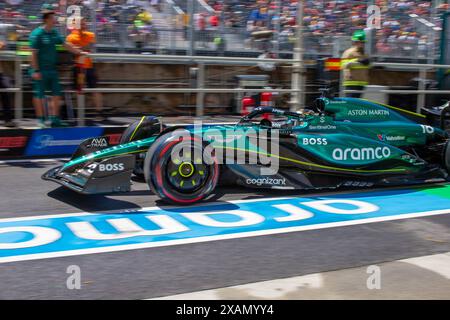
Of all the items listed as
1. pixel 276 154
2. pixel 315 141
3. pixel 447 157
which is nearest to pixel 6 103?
pixel 276 154

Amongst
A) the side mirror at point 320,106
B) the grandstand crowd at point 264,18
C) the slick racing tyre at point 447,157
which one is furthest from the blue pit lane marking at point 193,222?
the grandstand crowd at point 264,18

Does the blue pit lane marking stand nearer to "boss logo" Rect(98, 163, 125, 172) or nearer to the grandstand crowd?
"boss logo" Rect(98, 163, 125, 172)

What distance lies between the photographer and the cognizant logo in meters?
6.91

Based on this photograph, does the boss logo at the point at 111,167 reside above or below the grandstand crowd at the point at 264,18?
below

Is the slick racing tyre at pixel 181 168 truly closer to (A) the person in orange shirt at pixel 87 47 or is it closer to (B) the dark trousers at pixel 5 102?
(B) the dark trousers at pixel 5 102

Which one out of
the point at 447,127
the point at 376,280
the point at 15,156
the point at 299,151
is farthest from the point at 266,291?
the point at 15,156

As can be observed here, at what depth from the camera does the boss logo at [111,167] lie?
586cm

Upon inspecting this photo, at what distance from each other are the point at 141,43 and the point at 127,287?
29.8 ft

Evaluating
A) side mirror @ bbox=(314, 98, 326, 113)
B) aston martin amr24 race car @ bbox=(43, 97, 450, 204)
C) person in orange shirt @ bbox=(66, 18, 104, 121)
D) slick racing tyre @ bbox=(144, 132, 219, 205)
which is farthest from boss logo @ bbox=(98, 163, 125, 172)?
person in orange shirt @ bbox=(66, 18, 104, 121)

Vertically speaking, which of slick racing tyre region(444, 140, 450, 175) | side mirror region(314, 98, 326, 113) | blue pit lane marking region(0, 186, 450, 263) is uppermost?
side mirror region(314, 98, 326, 113)

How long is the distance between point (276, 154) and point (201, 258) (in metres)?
2.15

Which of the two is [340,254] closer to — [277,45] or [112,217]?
[112,217]

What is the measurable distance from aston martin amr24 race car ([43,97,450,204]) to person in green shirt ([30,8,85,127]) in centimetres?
257

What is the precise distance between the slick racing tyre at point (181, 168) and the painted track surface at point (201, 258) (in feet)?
1.10
